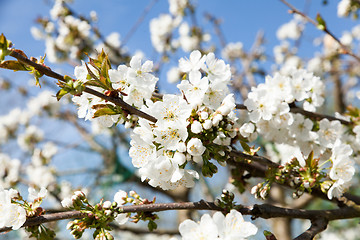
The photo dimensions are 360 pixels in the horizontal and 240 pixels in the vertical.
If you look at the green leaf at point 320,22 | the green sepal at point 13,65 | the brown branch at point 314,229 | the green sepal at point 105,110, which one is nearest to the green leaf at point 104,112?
the green sepal at point 105,110

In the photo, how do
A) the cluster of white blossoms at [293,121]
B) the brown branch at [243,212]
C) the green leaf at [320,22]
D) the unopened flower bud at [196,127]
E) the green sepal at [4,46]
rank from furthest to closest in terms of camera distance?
the green leaf at [320,22], the cluster of white blossoms at [293,121], the brown branch at [243,212], the unopened flower bud at [196,127], the green sepal at [4,46]

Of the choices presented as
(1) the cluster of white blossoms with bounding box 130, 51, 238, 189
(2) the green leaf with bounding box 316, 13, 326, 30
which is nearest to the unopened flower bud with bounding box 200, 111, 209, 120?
(1) the cluster of white blossoms with bounding box 130, 51, 238, 189

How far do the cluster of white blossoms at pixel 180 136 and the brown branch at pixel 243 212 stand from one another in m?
0.10

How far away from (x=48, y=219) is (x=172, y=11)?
4.08 meters

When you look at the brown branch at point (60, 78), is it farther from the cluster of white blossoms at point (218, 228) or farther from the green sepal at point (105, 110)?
the cluster of white blossoms at point (218, 228)

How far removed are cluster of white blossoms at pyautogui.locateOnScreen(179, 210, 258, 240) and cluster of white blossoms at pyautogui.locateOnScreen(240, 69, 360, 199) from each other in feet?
1.69

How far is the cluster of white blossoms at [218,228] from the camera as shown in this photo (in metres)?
0.90

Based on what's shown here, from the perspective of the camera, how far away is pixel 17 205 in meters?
1.06

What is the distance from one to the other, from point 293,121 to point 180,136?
2.71 ft

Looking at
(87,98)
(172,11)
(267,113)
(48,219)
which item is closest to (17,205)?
(48,219)

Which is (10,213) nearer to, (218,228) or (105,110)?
(105,110)

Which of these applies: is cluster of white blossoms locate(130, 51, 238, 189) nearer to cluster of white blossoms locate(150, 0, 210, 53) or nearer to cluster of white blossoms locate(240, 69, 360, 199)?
cluster of white blossoms locate(240, 69, 360, 199)

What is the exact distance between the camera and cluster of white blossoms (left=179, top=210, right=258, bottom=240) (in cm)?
90

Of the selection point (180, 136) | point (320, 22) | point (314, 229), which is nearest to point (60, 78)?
point (180, 136)
